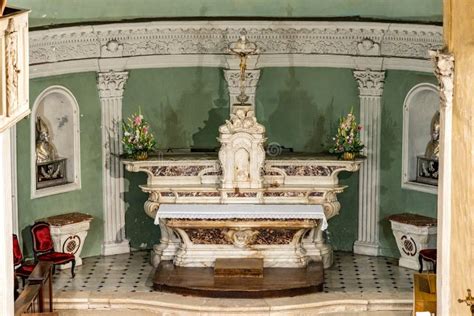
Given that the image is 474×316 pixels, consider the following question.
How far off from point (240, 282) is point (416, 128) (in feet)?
12.1

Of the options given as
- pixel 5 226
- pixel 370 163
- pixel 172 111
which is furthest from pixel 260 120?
pixel 5 226

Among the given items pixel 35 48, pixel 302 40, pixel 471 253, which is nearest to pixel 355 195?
pixel 302 40

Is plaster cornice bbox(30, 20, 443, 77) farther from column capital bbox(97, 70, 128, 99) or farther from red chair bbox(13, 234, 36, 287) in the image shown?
red chair bbox(13, 234, 36, 287)

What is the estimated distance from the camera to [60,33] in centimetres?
1911

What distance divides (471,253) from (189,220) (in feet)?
18.7

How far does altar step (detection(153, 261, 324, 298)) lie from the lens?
1812 centimetres

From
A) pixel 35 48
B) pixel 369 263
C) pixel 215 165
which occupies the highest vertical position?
pixel 35 48

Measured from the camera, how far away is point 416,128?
2016 centimetres

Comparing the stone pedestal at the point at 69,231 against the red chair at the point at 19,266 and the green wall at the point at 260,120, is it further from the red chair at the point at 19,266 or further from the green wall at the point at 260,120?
the red chair at the point at 19,266

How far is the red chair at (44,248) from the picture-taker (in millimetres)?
18953

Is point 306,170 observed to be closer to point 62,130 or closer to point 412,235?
point 412,235

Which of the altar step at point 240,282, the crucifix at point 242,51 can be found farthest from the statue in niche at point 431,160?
the crucifix at point 242,51

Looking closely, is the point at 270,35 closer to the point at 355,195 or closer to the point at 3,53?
the point at 355,195

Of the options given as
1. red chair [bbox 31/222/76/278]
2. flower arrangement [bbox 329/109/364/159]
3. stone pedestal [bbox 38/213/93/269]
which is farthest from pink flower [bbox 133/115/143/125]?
flower arrangement [bbox 329/109/364/159]
